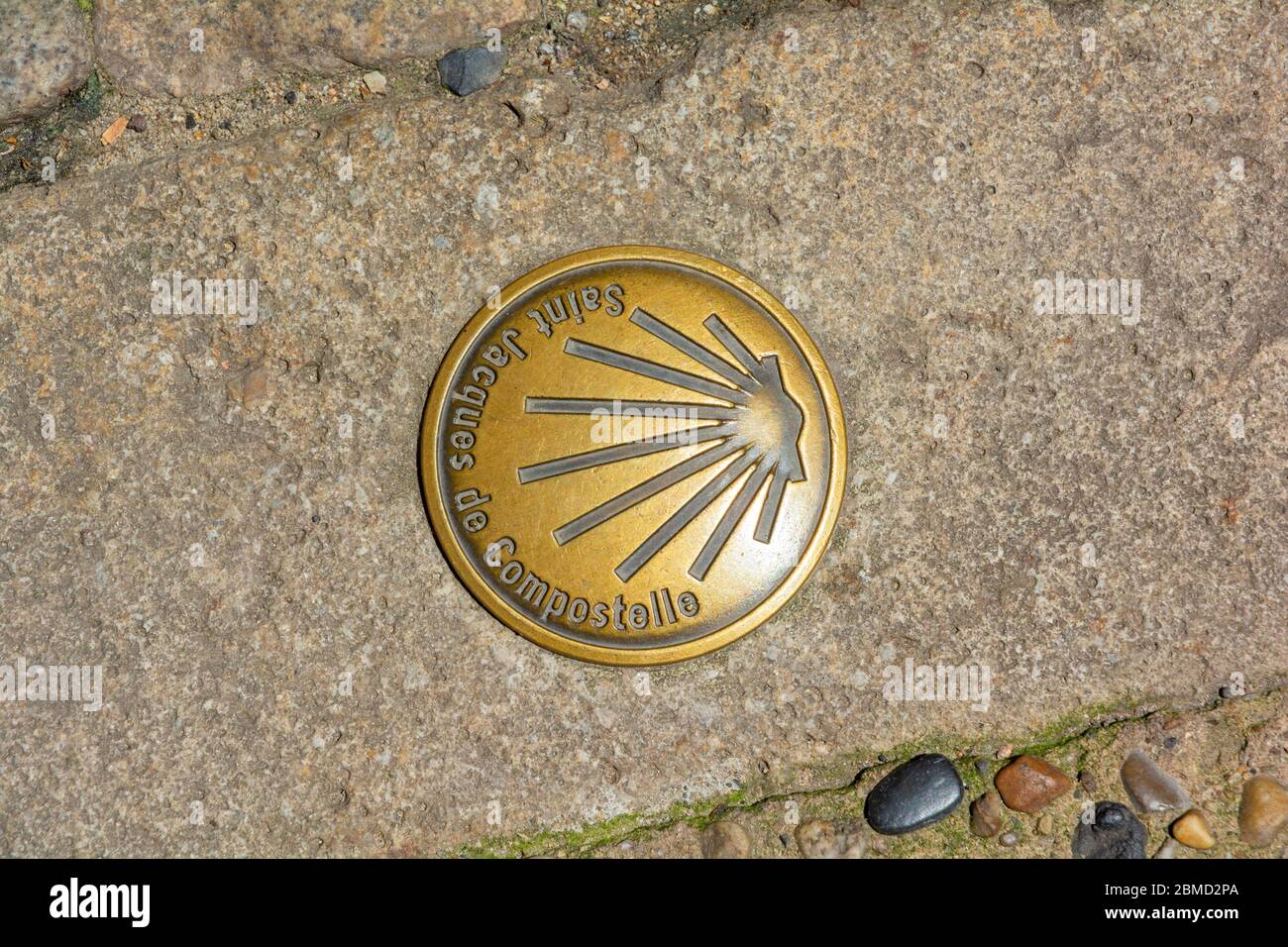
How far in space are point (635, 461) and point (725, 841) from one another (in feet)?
2.82

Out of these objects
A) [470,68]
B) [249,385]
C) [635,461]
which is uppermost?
[470,68]

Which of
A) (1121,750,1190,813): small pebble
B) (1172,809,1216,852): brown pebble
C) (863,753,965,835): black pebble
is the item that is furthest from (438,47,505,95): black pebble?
(1172,809,1216,852): brown pebble

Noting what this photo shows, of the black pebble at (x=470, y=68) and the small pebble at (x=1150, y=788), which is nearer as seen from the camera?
the small pebble at (x=1150, y=788)

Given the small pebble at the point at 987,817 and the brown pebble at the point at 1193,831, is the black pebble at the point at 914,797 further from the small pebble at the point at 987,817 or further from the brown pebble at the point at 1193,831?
the brown pebble at the point at 1193,831

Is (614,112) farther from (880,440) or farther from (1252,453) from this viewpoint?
(1252,453)

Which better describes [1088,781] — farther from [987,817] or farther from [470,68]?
[470,68]

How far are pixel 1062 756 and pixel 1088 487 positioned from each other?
605 mm

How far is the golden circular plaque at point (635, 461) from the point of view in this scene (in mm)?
2049

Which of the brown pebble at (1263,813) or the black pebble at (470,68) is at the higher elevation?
the black pebble at (470,68)

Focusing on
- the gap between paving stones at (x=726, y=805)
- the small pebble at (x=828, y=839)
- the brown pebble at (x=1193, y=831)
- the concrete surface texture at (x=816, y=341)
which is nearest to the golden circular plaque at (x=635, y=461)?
the concrete surface texture at (x=816, y=341)

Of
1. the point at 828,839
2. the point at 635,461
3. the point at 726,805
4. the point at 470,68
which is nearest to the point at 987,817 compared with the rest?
the point at 828,839

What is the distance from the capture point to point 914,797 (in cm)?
205

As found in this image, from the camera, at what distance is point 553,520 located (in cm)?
206

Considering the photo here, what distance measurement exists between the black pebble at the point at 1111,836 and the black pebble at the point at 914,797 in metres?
0.28
